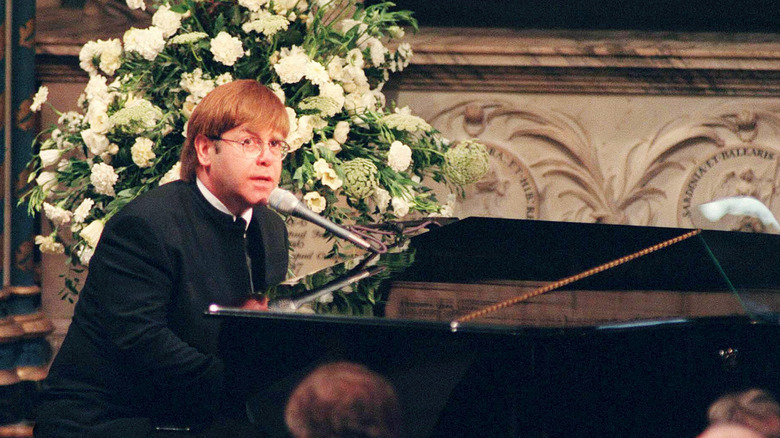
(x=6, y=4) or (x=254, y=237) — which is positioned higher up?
(x=6, y=4)

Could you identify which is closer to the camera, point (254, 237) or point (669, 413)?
point (669, 413)

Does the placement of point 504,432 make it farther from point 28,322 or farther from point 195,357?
point 28,322

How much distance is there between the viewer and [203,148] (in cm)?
211

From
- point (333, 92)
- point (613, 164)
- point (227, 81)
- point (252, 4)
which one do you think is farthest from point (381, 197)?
point (613, 164)

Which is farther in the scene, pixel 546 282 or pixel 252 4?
pixel 252 4

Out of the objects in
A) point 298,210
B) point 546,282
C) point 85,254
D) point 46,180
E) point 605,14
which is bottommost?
point 546,282

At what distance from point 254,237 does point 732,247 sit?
117 cm

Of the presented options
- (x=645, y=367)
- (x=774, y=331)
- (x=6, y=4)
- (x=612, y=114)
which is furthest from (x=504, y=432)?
(x=6, y=4)

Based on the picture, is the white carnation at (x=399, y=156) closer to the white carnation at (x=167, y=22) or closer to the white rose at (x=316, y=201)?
the white rose at (x=316, y=201)

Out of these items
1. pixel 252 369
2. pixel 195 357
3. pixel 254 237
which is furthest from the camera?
pixel 254 237

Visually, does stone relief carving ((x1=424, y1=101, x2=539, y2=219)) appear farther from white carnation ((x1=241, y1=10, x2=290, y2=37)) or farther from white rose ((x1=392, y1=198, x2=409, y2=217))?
white carnation ((x1=241, y1=10, x2=290, y2=37))

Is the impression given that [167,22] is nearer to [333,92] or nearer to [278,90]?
[278,90]

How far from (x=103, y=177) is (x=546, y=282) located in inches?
58.7

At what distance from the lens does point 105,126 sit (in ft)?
9.37
